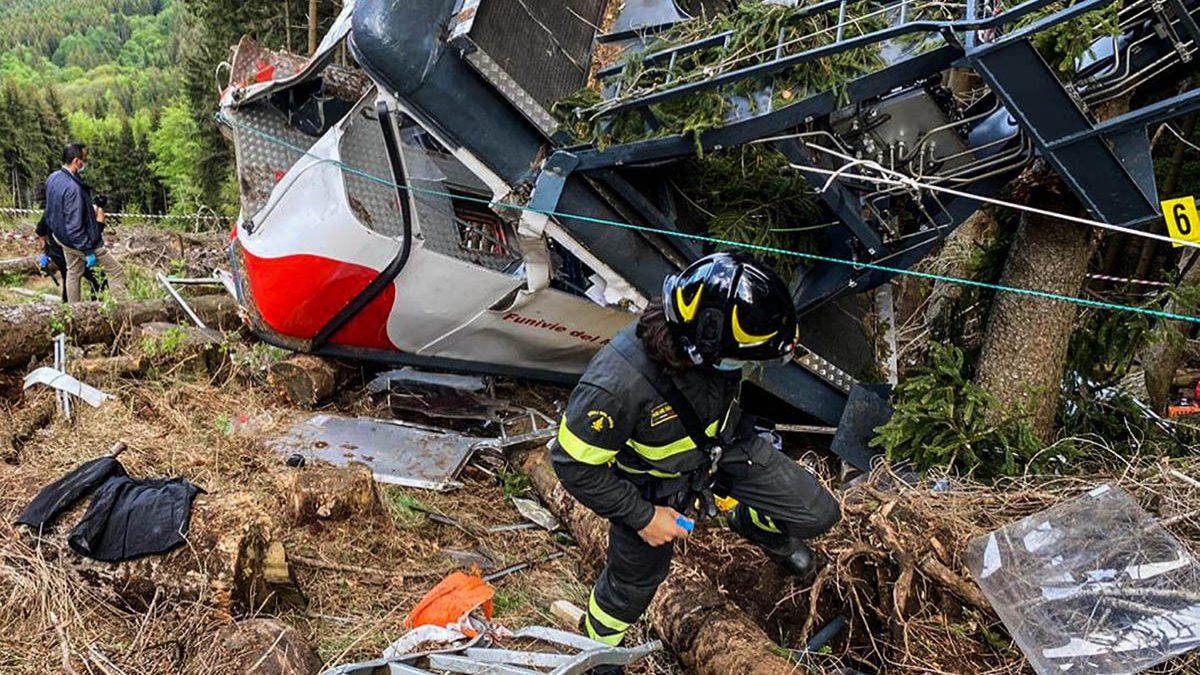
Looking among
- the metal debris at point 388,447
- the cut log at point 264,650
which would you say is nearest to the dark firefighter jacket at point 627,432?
the cut log at point 264,650

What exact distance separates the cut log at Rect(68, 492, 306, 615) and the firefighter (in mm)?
1263

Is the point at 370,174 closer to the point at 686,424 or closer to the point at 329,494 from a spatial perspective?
the point at 329,494

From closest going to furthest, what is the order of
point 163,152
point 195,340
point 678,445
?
point 678,445 → point 195,340 → point 163,152

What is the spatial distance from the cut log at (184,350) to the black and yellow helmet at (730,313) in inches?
176

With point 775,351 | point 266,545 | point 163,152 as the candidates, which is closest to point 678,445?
point 775,351

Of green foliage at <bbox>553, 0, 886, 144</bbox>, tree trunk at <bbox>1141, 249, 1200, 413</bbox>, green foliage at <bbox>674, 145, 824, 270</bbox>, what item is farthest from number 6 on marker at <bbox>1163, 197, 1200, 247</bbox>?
tree trunk at <bbox>1141, 249, 1200, 413</bbox>

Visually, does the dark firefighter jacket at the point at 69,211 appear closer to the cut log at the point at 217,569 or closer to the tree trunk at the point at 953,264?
the cut log at the point at 217,569

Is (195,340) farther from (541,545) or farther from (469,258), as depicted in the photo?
(541,545)

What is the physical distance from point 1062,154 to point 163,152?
60.0m

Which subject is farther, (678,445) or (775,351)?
(678,445)

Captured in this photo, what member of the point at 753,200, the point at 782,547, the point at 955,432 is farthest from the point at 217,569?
the point at 955,432

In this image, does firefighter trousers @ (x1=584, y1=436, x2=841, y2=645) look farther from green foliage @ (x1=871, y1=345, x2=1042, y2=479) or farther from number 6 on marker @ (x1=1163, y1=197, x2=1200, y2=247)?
number 6 on marker @ (x1=1163, y1=197, x2=1200, y2=247)

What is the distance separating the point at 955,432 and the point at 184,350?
4.99 m

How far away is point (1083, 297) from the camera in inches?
149
